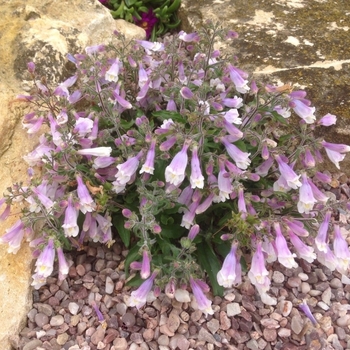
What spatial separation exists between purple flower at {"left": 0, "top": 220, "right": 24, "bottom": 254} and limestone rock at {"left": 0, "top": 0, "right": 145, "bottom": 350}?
275 mm

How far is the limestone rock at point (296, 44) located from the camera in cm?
423

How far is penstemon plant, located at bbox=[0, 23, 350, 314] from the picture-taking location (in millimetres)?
2908

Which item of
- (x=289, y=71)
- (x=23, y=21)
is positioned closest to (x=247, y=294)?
(x=289, y=71)

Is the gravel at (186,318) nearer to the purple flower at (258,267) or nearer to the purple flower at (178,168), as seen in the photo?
the purple flower at (258,267)

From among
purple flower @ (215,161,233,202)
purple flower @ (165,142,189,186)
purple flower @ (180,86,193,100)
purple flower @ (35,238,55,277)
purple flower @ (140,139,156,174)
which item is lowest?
purple flower @ (35,238,55,277)

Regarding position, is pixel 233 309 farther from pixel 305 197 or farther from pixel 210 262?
pixel 305 197

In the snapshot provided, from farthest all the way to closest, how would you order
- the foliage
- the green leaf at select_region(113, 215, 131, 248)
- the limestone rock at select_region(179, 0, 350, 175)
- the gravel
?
the foliage, the limestone rock at select_region(179, 0, 350, 175), the green leaf at select_region(113, 215, 131, 248), the gravel

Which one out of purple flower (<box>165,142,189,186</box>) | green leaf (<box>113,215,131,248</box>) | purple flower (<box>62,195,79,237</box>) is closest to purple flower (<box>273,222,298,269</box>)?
purple flower (<box>165,142,189,186</box>)

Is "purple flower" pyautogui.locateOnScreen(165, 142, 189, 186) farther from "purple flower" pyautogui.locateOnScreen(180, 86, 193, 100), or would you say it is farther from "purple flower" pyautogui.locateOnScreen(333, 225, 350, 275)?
"purple flower" pyautogui.locateOnScreen(333, 225, 350, 275)

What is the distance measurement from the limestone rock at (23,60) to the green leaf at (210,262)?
121 centimetres

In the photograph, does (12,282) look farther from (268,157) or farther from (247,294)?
(268,157)

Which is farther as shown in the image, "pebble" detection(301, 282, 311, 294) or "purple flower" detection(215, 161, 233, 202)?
"pebble" detection(301, 282, 311, 294)

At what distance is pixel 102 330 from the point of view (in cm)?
325

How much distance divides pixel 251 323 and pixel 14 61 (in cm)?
291
